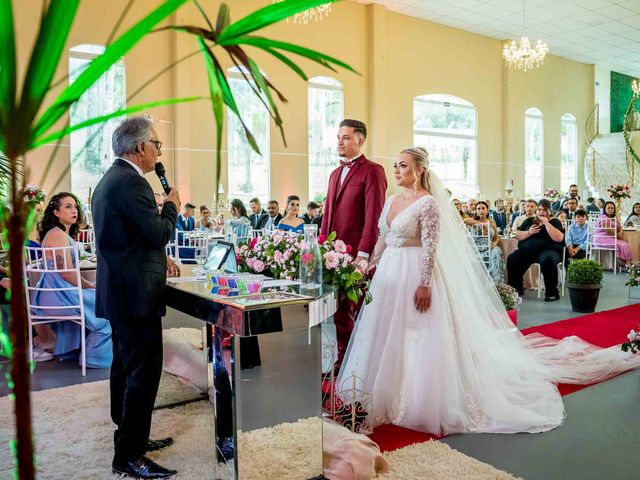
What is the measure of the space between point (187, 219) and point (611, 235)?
7.83 metres

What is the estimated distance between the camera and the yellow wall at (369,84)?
11336 millimetres

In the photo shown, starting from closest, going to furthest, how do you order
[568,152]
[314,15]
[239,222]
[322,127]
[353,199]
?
[353,199] → [239,222] → [314,15] → [322,127] → [568,152]

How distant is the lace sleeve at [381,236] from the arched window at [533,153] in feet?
51.5

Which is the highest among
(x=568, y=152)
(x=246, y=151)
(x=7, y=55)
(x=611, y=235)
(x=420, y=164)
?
(x=568, y=152)

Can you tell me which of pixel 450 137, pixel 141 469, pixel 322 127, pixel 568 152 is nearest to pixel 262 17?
pixel 141 469

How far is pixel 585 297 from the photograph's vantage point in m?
7.23

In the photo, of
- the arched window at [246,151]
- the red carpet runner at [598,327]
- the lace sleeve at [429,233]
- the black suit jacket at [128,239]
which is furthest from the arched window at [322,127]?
the black suit jacket at [128,239]

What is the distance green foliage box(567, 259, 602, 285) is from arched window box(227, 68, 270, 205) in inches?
288

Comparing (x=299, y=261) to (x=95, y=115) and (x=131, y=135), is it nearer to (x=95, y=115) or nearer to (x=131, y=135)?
(x=131, y=135)

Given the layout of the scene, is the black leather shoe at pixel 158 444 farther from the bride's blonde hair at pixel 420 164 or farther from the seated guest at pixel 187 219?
the seated guest at pixel 187 219

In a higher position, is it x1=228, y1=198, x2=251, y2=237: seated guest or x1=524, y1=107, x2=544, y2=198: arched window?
x1=524, y1=107, x2=544, y2=198: arched window

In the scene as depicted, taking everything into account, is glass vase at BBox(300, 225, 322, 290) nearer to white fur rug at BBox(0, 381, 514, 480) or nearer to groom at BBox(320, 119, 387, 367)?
white fur rug at BBox(0, 381, 514, 480)

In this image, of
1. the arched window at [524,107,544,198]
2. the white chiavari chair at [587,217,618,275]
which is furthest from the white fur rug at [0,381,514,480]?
the arched window at [524,107,544,198]

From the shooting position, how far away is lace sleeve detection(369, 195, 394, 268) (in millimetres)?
4051
